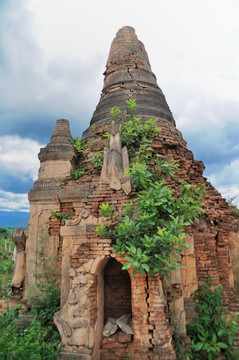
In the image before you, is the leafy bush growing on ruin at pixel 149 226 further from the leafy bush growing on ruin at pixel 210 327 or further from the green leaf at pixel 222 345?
the green leaf at pixel 222 345

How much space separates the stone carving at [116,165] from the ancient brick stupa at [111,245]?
0.03 m

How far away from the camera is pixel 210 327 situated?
5.27m

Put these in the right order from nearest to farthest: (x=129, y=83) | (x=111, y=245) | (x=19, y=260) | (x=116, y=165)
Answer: (x=111, y=245) < (x=116, y=165) < (x=19, y=260) < (x=129, y=83)

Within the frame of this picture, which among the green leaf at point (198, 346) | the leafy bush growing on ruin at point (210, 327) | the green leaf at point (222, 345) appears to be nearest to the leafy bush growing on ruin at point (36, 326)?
the green leaf at point (198, 346)

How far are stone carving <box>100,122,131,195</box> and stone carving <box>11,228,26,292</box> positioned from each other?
2.79 metres

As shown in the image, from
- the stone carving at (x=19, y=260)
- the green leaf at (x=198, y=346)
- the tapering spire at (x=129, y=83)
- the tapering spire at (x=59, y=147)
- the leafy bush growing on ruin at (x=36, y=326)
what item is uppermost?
the tapering spire at (x=129, y=83)

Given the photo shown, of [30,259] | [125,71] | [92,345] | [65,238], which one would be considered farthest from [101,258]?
[125,71]

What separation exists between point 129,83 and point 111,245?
568cm

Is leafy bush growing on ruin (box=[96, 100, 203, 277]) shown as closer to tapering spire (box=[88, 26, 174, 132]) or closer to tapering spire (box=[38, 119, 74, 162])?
tapering spire (box=[38, 119, 74, 162])

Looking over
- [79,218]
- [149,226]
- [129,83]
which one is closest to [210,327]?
[149,226]

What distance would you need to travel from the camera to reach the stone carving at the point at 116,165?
5.38 metres

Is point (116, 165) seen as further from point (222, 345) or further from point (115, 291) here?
point (222, 345)

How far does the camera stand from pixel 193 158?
7.60 meters

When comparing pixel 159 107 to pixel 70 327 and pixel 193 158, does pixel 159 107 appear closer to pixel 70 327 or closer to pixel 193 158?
pixel 193 158
